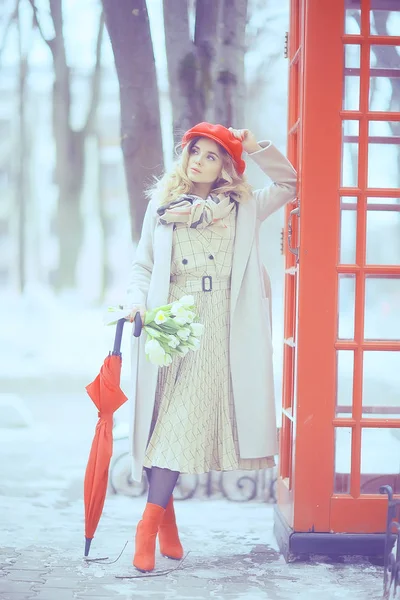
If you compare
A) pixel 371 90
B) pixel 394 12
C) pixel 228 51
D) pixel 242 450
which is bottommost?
pixel 242 450

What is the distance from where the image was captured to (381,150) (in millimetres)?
3398

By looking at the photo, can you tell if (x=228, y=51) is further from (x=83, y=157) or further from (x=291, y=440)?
(x=291, y=440)

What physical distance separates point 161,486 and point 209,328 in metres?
0.68

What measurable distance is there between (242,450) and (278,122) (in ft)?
→ 7.76

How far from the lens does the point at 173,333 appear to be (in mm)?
3113

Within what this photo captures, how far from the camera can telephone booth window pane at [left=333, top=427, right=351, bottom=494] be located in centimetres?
339

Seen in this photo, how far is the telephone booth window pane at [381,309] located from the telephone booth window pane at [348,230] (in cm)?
12

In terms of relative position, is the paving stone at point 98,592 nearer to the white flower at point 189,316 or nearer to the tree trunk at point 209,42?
the white flower at point 189,316

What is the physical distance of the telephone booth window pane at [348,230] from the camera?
3.38m

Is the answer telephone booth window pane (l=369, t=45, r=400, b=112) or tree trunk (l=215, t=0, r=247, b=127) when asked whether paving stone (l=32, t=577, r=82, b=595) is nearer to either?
telephone booth window pane (l=369, t=45, r=400, b=112)

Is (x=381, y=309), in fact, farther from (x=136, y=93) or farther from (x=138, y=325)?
(x=136, y=93)

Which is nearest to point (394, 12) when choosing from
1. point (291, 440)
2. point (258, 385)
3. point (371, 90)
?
point (371, 90)

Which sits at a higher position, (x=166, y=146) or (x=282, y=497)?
→ (x=166, y=146)

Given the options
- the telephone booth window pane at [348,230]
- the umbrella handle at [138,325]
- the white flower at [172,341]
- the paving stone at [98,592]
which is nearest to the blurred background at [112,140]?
the telephone booth window pane at [348,230]
